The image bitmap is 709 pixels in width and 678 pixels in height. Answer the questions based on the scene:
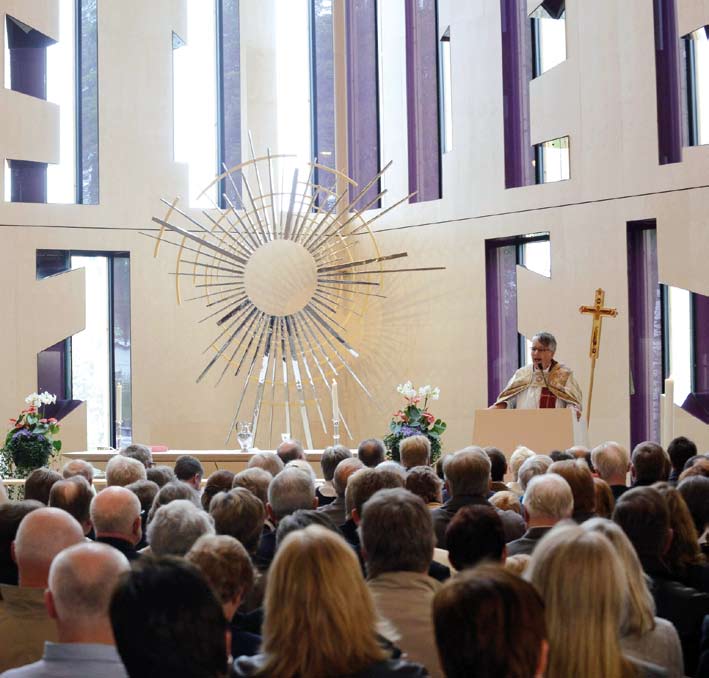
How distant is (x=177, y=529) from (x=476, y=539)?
91cm

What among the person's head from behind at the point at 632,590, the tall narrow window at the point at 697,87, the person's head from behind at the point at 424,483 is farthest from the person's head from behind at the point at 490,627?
the tall narrow window at the point at 697,87

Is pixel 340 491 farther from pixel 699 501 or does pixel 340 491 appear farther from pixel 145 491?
pixel 699 501

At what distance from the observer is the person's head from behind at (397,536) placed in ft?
9.94

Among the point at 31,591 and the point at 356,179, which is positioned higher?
the point at 356,179

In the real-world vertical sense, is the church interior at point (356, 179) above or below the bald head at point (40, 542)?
above

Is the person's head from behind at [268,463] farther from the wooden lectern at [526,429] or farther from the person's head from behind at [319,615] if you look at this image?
the person's head from behind at [319,615]

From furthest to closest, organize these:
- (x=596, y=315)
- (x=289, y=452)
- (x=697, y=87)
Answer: (x=697, y=87)
(x=596, y=315)
(x=289, y=452)

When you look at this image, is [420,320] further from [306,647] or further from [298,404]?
[306,647]

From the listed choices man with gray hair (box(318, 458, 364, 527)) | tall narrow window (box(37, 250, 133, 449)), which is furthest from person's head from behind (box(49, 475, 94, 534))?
tall narrow window (box(37, 250, 133, 449))

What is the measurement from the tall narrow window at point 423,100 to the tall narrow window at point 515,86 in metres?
0.92

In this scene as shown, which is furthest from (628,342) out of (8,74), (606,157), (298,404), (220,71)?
(8,74)

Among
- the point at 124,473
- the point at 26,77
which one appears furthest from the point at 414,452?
the point at 26,77

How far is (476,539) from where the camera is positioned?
10.7 ft

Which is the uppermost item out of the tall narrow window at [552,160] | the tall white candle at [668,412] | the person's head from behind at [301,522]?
the tall narrow window at [552,160]
